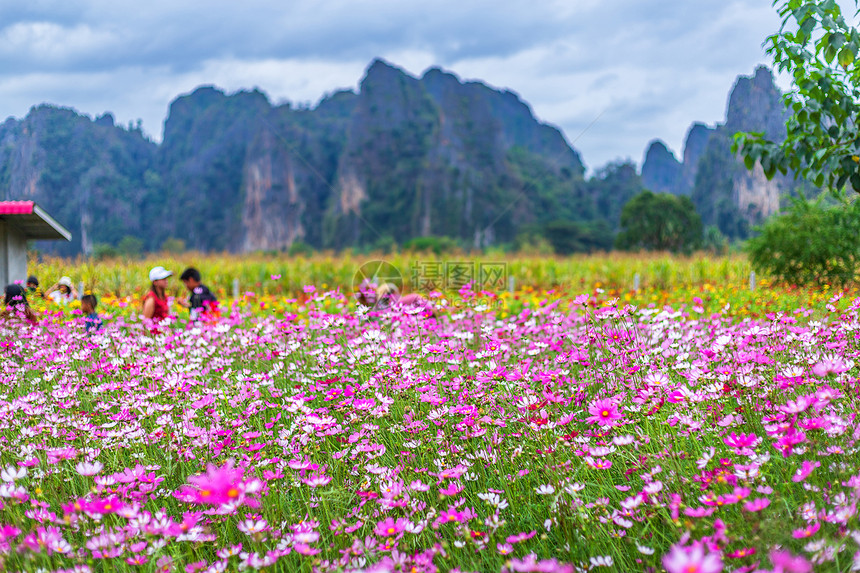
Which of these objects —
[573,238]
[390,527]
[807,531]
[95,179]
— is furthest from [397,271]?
[95,179]

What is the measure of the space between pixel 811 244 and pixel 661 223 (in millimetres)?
41594

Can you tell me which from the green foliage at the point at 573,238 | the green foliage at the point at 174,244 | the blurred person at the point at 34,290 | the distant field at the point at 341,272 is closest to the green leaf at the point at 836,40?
the blurred person at the point at 34,290

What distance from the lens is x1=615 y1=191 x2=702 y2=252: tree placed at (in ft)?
166

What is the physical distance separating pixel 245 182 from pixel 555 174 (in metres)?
46.8

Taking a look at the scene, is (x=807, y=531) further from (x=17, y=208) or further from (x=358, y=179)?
(x=358, y=179)

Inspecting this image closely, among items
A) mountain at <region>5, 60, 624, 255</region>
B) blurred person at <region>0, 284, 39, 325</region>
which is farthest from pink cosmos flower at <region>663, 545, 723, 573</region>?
mountain at <region>5, 60, 624, 255</region>

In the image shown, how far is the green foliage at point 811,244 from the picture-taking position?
10828 mm

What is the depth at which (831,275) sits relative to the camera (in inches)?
421

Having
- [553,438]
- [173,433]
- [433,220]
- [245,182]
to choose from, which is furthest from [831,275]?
[245,182]

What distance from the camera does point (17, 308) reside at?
4.71 m

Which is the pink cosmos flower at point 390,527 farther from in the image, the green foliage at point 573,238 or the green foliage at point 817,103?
the green foliage at point 573,238

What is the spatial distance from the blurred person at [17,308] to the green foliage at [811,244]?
439 inches

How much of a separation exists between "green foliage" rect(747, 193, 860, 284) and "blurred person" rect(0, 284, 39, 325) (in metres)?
11.1

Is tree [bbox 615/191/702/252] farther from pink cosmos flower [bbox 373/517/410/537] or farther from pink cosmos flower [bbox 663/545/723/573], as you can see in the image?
pink cosmos flower [bbox 663/545/723/573]
